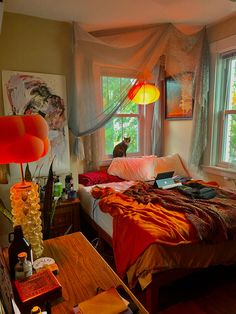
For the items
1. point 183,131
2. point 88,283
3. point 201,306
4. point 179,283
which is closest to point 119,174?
point 183,131

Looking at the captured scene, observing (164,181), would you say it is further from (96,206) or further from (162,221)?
(162,221)

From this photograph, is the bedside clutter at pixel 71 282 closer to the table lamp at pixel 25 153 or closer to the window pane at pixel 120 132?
the table lamp at pixel 25 153

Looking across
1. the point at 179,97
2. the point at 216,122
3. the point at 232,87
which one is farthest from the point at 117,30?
the point at 216,122

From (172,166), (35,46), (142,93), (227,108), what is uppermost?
(35,46)

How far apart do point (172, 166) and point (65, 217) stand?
1.55 meters

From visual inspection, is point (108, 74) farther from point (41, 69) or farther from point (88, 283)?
point (88, 283)

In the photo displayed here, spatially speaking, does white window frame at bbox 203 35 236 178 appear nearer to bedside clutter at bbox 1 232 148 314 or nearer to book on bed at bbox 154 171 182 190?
book on bed at bbox 154 171 182 190

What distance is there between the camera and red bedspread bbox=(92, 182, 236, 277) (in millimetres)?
1563

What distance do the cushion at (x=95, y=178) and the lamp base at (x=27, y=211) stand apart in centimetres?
167

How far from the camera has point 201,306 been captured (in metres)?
1.67

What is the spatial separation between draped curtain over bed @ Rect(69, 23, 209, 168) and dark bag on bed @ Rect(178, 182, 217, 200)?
1.05 m

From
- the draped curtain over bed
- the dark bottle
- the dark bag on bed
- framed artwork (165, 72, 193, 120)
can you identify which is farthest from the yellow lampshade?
the dark bottle

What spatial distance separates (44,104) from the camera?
2348 mm

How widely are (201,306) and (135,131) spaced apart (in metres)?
2.32
